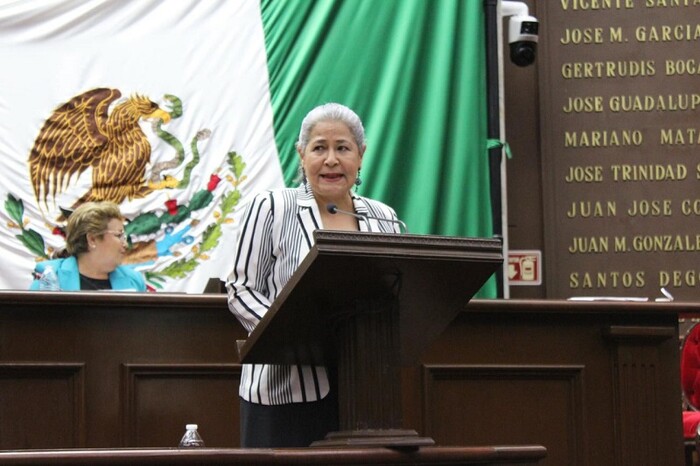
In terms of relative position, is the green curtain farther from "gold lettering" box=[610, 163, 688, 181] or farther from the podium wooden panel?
the podium wooden panel

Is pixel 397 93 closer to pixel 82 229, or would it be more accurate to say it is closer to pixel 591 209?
pixel 591 209

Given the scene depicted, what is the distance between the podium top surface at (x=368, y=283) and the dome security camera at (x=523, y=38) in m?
4.06

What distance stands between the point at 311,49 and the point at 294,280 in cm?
408

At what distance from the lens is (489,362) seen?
13.0ft

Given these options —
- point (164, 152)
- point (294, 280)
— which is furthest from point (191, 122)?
point (294, 280)

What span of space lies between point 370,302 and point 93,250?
3189 millimetres

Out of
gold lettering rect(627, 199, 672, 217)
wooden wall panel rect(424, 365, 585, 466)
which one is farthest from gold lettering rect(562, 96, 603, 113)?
wooden wall panel rect(424, 365, 585, 466)

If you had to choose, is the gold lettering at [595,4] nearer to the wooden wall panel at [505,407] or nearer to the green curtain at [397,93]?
the green curtain at [397,93]

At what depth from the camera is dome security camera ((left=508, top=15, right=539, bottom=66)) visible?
6.21 m

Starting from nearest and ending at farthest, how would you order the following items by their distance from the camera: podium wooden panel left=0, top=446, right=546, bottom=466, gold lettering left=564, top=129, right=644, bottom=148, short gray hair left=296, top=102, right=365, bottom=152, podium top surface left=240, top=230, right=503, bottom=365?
podium wooden panel left=0, top=446, right=546, bottom=466 → podium top surface left=240, top=230, right=503, bottom=365 → short gray hair left=296, top=102, right=365, bottom=152 → gold lettering left=564, top=129, right=644, bottom=148

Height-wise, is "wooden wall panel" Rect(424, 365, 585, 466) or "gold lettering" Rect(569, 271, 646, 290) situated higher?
"gold lettering" Rect(569, 271, 646, 290)

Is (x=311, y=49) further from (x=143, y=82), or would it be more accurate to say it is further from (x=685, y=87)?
(x=685, y=87)

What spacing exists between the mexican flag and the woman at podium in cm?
321

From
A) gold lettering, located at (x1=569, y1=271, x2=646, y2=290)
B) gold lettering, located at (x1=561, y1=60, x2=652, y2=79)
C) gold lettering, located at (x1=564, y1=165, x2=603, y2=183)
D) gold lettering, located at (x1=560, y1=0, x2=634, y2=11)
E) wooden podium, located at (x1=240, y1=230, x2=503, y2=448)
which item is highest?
gold lettering, located at (x1=560, y1=0, x2=634, y2=11)
